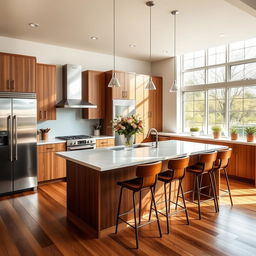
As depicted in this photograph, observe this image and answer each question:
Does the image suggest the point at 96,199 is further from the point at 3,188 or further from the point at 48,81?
the point at 48,81

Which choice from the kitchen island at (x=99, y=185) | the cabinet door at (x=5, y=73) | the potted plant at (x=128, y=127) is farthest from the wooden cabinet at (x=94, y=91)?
the kitchen island at (x=99, y=185)

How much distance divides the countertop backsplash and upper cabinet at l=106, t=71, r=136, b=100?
0.95 metres

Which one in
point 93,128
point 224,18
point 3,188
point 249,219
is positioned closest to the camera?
point 249,219

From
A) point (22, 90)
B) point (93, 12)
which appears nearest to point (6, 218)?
point (22, 90)

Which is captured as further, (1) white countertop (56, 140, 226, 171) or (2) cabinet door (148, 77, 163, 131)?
(2) cabinet door (148, 77, 163, 131)

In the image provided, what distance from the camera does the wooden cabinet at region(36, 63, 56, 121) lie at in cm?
513

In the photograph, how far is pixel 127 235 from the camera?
298 cm

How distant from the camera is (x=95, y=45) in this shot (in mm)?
5605

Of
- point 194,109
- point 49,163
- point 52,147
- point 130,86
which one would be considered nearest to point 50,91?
point 52,147

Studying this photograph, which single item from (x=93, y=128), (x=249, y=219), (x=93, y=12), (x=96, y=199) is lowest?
(x=249, y=219)

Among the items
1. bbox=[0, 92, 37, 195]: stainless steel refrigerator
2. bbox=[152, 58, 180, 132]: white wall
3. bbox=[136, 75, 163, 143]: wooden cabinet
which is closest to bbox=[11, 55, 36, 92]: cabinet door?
bbox=[0, 92, 37, 195]: stainless steel refrigerator

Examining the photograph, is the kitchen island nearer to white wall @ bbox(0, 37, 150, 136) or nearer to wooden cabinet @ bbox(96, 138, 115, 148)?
wooden cabinet @ bbox(96, 138, 115, 148)

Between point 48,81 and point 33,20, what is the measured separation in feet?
4.72

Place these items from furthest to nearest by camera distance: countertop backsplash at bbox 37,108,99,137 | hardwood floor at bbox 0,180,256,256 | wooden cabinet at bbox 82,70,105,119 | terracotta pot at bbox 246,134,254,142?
wooden cabinet at bbox 82,70,105,119 → countertop backsplash at bbox 37,108,99,137 → terracotta pot at bbox 246,134,254,142 → hardwood floor at bbox 0,180,256,256
